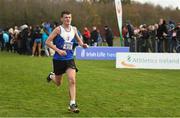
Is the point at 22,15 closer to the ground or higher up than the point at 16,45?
higher up

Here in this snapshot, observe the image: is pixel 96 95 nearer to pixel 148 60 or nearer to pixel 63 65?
pixel 63 65

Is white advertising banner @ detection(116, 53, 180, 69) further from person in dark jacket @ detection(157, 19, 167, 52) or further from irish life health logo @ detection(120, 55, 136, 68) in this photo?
person in dark jacket @ detection(157, 19, 167, 52)

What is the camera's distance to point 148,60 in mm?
18203

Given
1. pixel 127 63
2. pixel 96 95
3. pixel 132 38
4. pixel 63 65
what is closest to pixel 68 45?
pixel 63 65

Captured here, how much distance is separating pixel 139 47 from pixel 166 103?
17005mm

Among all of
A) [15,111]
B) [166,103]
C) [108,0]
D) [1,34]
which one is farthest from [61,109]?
[108,0]

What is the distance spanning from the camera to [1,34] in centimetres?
3494

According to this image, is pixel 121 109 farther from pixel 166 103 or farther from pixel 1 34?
pixel 1 34

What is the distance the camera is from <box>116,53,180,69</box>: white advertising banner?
17.9 m

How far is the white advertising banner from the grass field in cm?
205

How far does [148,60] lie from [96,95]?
783 cm

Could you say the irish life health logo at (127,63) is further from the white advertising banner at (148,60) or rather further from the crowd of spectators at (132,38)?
the crowd of spectators at (132,38)

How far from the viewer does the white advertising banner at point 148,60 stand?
1786cm

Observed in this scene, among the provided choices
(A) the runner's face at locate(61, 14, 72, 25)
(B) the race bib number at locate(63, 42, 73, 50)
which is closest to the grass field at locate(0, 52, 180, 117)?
(B) the race bib number at locate(63, 42, 73, 50)
